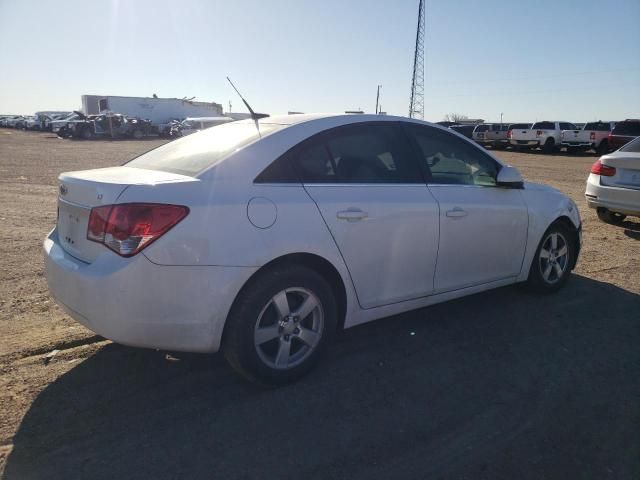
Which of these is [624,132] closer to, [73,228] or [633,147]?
[633,147]

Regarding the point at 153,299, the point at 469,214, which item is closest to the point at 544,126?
the point at 469,214

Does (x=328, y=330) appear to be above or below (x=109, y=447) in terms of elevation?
above

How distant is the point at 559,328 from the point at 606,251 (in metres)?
3.01

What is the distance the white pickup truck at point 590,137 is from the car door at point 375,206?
91.0ft

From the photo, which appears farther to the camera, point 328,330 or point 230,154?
point 328,330

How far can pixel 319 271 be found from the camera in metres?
3.16

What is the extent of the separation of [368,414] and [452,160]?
6.97 ft

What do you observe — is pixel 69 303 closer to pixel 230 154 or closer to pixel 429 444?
pixel 230 154

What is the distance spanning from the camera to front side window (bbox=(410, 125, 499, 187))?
3785 millimetres

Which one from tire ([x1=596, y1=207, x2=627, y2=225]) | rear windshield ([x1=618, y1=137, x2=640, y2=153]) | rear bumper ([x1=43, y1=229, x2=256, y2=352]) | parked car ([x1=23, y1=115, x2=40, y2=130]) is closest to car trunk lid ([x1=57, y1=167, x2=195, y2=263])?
rear bumper ([x1=43, y1=229, x2=256, y2=352])

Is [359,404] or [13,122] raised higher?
[13,122]

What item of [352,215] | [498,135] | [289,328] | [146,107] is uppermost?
[146,107]

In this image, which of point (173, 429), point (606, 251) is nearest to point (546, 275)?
point (606, 251)

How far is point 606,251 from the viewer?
6.44 metres
